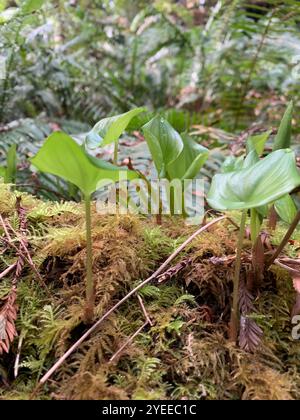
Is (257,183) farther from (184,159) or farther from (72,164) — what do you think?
(184,159)

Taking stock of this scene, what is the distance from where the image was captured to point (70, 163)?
466 millimetres

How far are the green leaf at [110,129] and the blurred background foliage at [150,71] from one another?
71 cm

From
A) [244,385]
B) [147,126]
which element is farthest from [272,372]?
[147,126]

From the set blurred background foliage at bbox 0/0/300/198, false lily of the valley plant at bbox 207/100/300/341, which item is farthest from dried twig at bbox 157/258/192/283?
blurred background foliage at bbox 0/0/300/198

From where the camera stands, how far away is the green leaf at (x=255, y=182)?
0.48 m

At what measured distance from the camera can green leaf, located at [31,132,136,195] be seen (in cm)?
43

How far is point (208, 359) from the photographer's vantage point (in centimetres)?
59

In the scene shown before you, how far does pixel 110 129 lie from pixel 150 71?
255 cm

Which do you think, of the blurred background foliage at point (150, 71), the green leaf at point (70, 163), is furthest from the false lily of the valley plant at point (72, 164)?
the blurred background foliage at point (150, 71)

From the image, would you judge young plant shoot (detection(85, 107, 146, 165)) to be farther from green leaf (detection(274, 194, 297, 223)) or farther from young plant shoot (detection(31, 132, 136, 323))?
green leaf (detection(274, 194, 297, 223))

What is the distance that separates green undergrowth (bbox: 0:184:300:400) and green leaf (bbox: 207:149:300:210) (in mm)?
221

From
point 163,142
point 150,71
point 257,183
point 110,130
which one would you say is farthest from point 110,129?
point 150,71

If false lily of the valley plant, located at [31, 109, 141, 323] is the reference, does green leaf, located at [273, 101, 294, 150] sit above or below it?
below

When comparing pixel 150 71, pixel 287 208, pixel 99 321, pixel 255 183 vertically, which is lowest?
pixel 150 71
